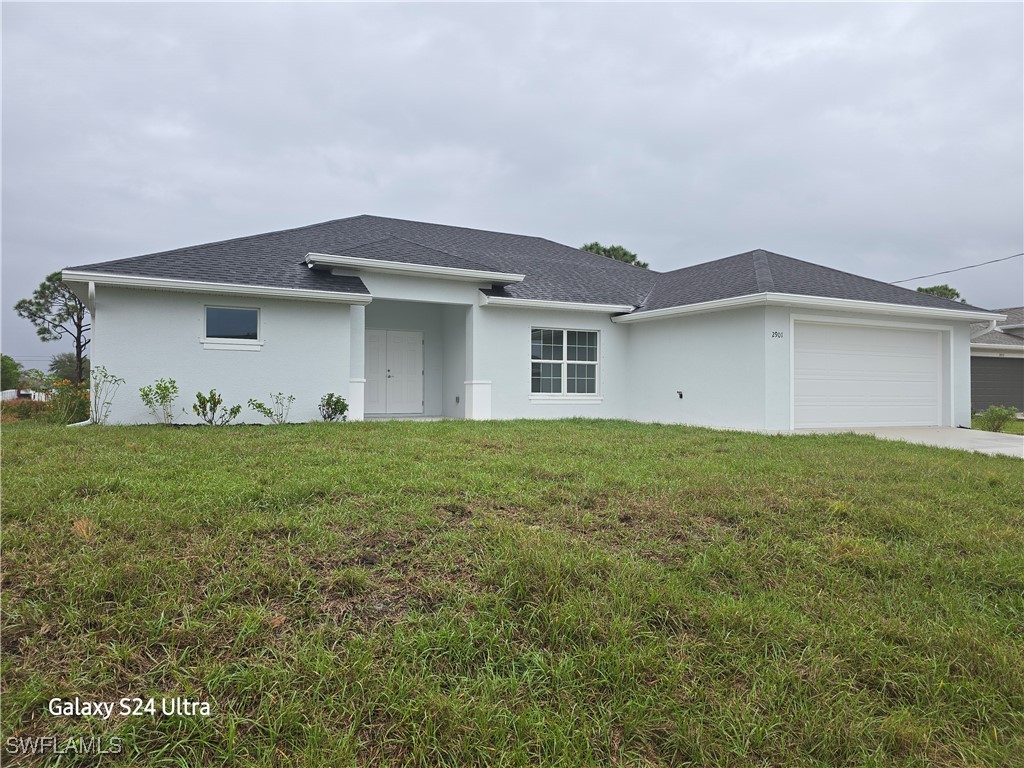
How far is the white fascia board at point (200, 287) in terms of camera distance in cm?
995

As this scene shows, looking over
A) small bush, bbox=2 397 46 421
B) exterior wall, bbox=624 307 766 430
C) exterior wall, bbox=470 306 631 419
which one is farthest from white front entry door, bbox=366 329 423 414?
A: small bush, bbox=2 397 46 421

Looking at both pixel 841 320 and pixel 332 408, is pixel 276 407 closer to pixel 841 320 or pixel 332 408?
pixel 332 408

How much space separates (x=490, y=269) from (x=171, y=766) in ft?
40.1

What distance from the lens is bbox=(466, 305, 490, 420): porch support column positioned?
13.4m

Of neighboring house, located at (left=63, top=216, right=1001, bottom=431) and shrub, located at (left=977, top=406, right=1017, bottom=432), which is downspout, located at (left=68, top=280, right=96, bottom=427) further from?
shrub, located at (left=977, top=406, right=1017, bottom=432)

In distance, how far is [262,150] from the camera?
19422 millimetres

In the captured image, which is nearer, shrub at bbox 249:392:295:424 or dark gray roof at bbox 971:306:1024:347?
shrub at bbox 249:392:295:424

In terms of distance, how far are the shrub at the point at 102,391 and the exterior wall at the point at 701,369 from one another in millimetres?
11887

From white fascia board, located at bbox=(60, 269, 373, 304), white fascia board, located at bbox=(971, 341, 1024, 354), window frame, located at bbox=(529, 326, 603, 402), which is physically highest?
white fascia board, located at bbox=(60, 269, 373, 304)

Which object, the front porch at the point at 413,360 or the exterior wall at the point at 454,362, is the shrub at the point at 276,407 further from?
the exterior wall at the point at 454,362

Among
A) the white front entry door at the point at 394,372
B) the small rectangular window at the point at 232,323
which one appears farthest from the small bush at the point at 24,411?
the white front entry door at the point at 394,372

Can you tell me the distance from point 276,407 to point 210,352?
66.8 inches

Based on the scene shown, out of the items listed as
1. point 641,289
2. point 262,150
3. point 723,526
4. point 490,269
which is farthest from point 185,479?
point 262,150

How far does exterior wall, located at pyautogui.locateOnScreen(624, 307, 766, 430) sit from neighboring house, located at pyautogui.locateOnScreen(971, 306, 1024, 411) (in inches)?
579
